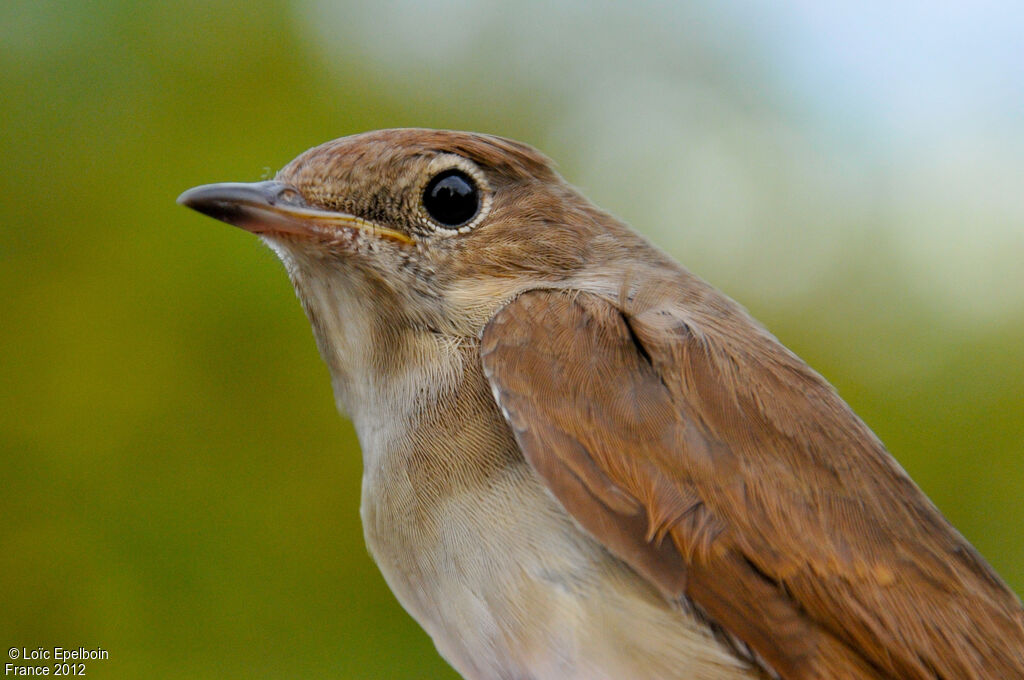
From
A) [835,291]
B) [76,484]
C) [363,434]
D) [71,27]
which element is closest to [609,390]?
[363,434]

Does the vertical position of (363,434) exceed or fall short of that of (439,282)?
it falls short

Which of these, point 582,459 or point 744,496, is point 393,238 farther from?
point 744,496

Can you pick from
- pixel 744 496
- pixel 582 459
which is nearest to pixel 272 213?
pixel 582 459

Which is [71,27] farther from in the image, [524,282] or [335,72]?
[524,282]

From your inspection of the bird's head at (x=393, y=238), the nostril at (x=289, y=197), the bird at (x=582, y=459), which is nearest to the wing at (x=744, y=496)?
the bird at (x=582, y=459)

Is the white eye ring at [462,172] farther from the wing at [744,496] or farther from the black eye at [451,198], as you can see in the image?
the wing at [744,496]

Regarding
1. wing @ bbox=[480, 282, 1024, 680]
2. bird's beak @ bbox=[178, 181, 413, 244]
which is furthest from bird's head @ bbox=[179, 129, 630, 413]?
wing @ bbox=[480, 282, 1024, 680]
